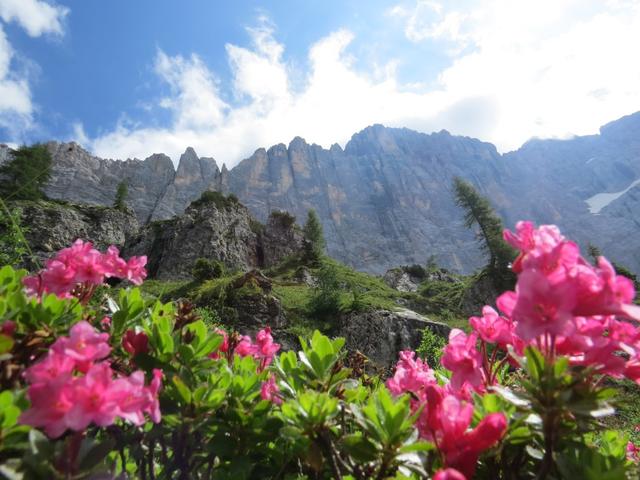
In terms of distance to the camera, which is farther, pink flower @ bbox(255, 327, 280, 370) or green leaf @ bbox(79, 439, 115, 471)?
pink flower @ bbox(255, 327, 280, 370)

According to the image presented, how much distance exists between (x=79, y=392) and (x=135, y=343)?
0.43m

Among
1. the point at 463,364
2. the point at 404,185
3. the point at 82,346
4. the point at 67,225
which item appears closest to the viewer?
the point at 82,346

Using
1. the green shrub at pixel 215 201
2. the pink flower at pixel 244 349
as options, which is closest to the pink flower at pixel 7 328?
the pink flower at pixel 244 349

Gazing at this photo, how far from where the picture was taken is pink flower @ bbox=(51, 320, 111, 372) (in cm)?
84

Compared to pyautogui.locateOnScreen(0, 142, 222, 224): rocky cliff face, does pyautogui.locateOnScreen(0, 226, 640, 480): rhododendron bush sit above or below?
below

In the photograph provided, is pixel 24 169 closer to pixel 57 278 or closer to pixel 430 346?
pixel 430 346

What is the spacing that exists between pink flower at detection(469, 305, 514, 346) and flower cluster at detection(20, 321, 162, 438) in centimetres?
102

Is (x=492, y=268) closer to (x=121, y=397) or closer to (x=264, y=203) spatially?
(x=121, y=397)

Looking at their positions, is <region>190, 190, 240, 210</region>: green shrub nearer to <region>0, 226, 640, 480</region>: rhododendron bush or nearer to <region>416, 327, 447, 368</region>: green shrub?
<region>416, 327, 447, 368</region>: green shrub

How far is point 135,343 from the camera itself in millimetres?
1221

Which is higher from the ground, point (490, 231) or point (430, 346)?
point (490, 231)

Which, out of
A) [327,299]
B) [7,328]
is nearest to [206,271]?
[327,299]

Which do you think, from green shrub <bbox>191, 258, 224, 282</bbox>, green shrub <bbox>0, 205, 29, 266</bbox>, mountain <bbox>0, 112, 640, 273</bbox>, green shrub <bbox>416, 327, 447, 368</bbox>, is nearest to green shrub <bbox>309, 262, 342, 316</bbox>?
green shrub <bbox>416, 327, 447, 368</bbox>

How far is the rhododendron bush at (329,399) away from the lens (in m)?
0.82
